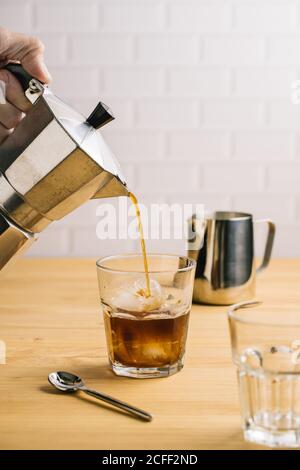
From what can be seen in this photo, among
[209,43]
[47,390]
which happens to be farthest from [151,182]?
[47,390]

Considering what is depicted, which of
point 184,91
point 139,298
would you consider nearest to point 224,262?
point 139,298

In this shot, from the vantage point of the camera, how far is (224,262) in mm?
1076

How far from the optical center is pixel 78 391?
0.71 meters

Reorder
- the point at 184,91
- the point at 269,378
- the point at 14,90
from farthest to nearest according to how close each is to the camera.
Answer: the point at 184,91 < the point at 14,90 < the point at 269,378

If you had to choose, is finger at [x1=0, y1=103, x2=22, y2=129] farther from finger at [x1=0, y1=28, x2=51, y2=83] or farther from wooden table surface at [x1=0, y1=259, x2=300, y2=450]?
wooden table surface at [x1=0, y1=259, x2=300, y2=450]

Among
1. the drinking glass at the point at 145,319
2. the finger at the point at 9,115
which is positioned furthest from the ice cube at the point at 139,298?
the finger at the point at 9,115

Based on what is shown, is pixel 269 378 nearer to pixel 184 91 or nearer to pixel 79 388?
pixel 79 388

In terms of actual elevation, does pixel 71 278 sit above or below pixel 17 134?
below

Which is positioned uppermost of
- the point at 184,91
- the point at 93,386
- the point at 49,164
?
the point at 184,91

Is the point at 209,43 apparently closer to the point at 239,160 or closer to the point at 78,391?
the point at 239,160

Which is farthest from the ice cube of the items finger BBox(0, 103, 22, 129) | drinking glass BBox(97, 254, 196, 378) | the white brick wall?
the white brick wall

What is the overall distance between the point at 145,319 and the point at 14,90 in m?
0.32

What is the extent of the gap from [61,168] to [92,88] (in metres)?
0.94
